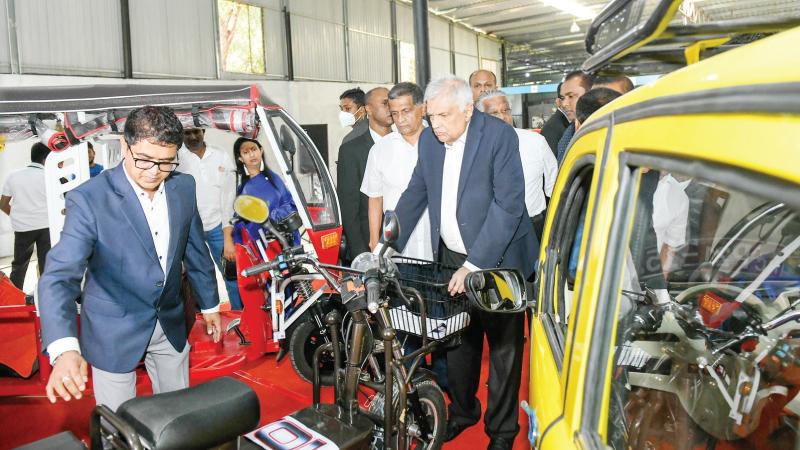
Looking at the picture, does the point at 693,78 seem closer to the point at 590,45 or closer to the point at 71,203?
the point at 590,45

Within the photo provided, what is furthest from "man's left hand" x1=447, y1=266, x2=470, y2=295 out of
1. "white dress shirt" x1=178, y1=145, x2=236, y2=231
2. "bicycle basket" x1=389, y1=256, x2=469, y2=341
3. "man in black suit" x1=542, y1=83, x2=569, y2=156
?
"white dress shirt" x1=178, y1=145, x2=236, y2=231

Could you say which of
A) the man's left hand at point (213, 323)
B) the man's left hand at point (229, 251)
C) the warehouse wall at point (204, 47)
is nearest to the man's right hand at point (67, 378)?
the man's left hand at point (213, 323)

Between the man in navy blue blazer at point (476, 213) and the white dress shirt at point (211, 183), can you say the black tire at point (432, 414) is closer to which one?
the man in navy blue blazer at point (476, 213)

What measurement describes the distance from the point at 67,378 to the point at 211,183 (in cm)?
359

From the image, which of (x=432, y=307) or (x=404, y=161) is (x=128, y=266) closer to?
(x=432, y=307)

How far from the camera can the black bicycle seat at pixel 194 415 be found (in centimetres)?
178

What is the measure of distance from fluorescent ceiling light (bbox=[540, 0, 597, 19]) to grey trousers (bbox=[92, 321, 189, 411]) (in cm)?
1715

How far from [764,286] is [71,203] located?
7.41 feet

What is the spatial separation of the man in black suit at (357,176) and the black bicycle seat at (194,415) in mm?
2591

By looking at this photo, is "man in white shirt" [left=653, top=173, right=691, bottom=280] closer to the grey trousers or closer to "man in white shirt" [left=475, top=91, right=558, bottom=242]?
the grey trousers

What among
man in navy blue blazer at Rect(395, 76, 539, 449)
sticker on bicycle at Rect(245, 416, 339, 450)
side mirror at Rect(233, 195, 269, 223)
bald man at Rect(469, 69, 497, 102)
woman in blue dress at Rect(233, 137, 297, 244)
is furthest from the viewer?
bald man at Rect(469, 69, 497, 102)

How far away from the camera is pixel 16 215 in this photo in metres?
6.11

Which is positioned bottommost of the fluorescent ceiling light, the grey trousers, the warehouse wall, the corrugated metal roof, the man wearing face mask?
the grey trousers

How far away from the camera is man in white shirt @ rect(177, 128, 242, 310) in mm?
5410
